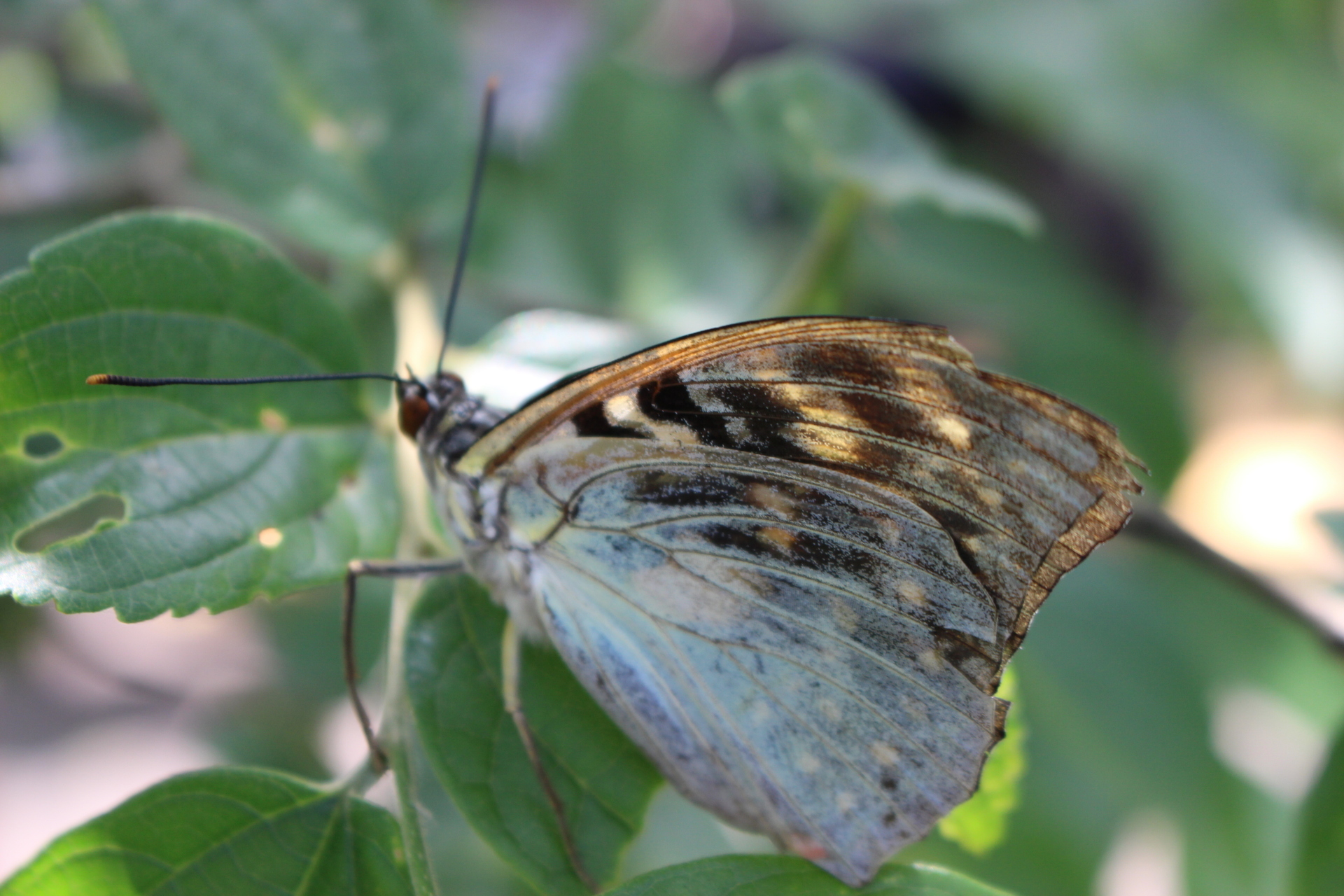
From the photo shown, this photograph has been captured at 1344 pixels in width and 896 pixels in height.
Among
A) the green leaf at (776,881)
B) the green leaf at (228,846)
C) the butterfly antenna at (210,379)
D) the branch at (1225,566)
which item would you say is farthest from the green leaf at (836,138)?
the green leaf at (228,846)

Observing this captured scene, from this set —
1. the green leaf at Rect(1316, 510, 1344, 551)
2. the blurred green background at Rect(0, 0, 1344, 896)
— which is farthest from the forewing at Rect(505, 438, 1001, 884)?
the green leaf at Rect(1316, 510, 1344, 551)

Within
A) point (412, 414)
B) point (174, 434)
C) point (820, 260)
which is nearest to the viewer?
point (174, 434)

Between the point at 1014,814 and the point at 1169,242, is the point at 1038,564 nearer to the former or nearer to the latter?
the point at 1014,814

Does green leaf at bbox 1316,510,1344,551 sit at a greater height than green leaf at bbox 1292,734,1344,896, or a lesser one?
greater

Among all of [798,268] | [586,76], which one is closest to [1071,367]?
[798,268]

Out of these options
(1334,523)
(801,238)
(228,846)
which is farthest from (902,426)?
(801,238)

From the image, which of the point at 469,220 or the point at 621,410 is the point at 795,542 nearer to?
the point at 621,410

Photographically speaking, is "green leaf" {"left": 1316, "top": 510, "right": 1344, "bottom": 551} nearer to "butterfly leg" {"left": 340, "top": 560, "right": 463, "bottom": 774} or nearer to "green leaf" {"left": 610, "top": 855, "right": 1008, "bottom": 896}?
"green leaf" {"left": 610, "top": 855, "right": 1008, "bottom": 896}
